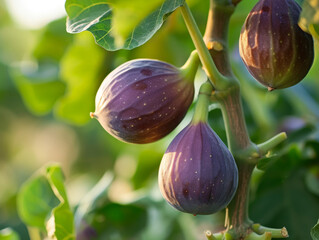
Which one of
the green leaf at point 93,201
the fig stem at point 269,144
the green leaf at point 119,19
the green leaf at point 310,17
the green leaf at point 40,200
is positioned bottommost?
the green leaf at point 93,201

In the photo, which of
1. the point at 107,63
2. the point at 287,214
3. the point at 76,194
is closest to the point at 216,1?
the point at 287,214

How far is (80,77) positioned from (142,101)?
3.83 ft

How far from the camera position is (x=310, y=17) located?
0.70m

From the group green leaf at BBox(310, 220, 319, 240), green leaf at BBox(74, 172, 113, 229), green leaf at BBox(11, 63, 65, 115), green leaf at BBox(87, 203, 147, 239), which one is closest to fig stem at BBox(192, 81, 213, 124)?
green leaf at BBox(310, 220, 319, 240)

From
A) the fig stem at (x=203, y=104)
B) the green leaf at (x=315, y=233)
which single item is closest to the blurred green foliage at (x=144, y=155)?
the green leaf at (x=315, y=233)

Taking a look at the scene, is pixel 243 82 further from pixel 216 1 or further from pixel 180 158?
pixel 180 158

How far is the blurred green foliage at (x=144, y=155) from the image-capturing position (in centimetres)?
134

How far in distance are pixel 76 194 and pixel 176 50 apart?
2.50 feet

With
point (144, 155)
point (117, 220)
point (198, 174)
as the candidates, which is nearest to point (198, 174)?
point (198, 174)

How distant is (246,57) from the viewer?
0.82 m

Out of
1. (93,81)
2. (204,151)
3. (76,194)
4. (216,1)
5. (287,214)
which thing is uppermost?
(216,1)

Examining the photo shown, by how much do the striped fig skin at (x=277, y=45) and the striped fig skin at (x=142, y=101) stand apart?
124mm

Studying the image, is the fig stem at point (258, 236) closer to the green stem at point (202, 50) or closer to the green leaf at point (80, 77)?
the green stem at point (202, 50)

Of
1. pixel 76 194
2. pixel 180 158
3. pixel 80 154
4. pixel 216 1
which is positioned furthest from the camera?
pixel 80 154
